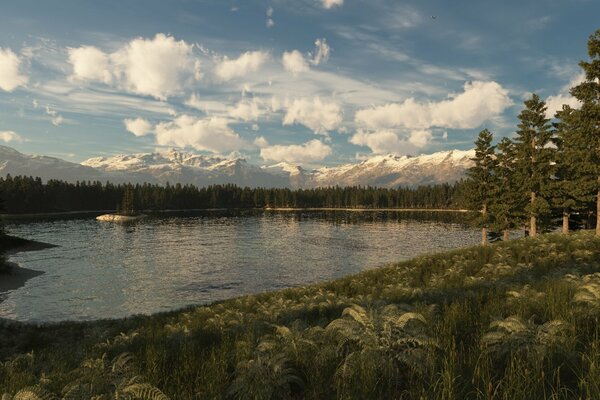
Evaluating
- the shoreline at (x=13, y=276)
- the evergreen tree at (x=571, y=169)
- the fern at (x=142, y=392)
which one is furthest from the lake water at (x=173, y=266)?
the fern at (x=142, y=392)

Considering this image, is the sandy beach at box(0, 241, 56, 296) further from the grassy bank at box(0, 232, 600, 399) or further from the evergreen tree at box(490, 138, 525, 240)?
the evergreen tree at box(490, 138, 525, 240)

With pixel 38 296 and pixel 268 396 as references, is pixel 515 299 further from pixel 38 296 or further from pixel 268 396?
pixel 38 296

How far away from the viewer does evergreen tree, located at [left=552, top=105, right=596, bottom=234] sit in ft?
102

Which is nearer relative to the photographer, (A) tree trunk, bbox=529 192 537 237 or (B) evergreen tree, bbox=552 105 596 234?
(B) evergreen tree, bbox=552 105 596 234

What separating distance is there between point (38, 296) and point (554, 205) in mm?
52572

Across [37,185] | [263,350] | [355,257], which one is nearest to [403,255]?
[355,257]

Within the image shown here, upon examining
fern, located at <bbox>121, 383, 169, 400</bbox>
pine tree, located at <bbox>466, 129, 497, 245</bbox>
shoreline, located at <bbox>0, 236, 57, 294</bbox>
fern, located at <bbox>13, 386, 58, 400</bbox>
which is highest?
pine tree, located at <bbox>466, 129, 497, 245</bbox>

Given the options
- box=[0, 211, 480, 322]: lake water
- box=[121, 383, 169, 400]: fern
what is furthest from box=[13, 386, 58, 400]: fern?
box=[0, 211, 480, 322]: lake water

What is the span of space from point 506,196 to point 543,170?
623cm

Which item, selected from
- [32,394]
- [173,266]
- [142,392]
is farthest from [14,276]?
[142,392]

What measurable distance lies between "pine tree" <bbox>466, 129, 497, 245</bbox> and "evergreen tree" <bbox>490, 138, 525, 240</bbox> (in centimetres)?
75

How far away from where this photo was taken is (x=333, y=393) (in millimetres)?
4789

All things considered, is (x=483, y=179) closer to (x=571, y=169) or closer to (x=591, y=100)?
(x=571, y=169)

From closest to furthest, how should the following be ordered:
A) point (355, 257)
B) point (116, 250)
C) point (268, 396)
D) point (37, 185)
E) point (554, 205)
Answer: point (268, 396)
point (554, 205)
point (355, 257)
point (116, 250)
point (37, 185)
